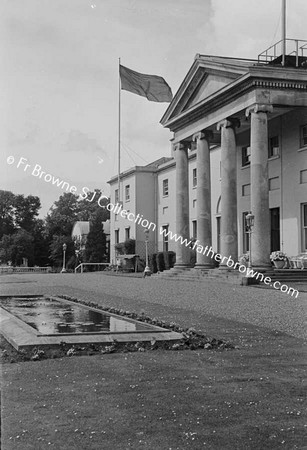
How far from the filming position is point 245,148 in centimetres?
3419

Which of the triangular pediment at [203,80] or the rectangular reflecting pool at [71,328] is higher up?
the triangular pediment at [203,80]

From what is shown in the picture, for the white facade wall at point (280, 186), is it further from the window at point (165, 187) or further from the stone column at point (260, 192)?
the stone column at point (260, 192)

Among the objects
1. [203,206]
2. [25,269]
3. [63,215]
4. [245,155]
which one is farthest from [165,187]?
[63,215]

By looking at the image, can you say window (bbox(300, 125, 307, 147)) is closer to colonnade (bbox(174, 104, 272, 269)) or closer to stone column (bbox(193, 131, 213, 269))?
colonnade (bbox(174, 104, 272, 269))

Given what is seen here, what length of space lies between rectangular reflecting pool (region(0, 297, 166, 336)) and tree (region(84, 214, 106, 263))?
28540 millimetres

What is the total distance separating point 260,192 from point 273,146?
6407 millimetres

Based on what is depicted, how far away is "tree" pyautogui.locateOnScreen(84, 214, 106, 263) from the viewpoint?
43.6m

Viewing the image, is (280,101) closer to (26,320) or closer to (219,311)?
(219,311)

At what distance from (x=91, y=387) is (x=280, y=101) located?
2210 centimetres

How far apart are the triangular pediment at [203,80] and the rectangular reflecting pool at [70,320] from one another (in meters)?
16.0

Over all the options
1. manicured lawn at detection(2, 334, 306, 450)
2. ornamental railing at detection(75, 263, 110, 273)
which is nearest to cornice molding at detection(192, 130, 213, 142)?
ornamental railing at detection(75, 263, 110, 273)

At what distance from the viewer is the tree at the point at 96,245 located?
4362 centimetres

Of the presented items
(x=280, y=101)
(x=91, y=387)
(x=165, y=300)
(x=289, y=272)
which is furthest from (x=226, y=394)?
(x=280, y=101)

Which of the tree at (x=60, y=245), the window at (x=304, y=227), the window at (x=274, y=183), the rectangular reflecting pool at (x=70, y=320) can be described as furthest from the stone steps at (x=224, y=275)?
the rectangular reflecting pool at (x=70, y=320)
